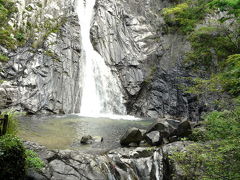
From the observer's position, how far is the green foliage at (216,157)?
17.3 ft

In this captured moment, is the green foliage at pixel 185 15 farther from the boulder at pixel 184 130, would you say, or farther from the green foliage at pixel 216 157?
the green foliage at pixel 216 157

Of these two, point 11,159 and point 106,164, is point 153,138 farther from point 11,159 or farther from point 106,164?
point 11,159

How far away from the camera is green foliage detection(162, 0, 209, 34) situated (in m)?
26.4

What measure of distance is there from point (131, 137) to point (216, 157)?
5.16m

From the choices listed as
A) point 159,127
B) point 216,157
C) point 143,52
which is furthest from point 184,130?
point 143,52

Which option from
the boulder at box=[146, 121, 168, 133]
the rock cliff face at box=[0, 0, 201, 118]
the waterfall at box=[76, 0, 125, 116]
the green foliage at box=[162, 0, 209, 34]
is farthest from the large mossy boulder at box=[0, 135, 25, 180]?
the green foliage at box=[162, 0, 209, 34]

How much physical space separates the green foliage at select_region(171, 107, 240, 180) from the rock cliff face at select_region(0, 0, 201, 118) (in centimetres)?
1368

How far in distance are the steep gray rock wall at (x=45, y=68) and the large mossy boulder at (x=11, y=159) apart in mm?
13604

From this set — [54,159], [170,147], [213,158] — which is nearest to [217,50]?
[170,147]

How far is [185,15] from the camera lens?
2773 centimetres

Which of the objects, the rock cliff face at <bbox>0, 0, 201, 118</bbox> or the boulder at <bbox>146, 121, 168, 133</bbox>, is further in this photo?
the rock cliff face at <bbox>0, 0, 201, 118</bbox>

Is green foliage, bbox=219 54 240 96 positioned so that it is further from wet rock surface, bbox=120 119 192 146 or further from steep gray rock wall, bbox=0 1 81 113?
steep gray rock wall, bbox=0 1 81 113

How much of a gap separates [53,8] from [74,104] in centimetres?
1376

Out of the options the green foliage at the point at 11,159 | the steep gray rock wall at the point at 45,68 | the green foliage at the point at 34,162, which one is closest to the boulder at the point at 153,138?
the green foliage at the point at 34,162
